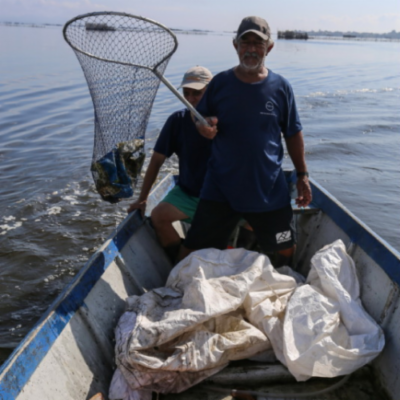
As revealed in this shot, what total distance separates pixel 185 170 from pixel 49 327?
228 cm

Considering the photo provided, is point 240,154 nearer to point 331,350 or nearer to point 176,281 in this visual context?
point 176,281

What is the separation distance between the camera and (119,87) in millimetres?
4387

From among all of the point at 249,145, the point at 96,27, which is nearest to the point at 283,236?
the point at 249,145

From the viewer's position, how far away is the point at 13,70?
21641mm

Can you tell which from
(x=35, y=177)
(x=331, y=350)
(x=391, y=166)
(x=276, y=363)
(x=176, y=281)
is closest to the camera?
(x=331, y=350)

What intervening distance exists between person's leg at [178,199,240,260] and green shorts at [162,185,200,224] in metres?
0.49

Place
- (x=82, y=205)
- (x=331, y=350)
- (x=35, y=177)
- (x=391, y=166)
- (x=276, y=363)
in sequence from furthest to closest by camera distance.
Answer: (x=391, y=166) < (x=35, y=177) < (x=82, y=205) < (x=276, y=363) < (x=331, y=350)

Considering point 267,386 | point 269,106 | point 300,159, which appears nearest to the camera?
point 267,386

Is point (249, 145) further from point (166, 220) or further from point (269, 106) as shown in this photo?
point (166, 220)

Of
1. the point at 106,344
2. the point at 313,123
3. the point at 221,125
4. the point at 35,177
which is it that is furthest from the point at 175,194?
the point at 313,123

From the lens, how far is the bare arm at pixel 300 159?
3.80 metres

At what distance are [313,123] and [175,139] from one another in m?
11.8

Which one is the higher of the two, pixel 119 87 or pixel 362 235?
pixel 119 87

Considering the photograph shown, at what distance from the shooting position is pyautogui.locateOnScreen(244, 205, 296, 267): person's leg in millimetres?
3734
